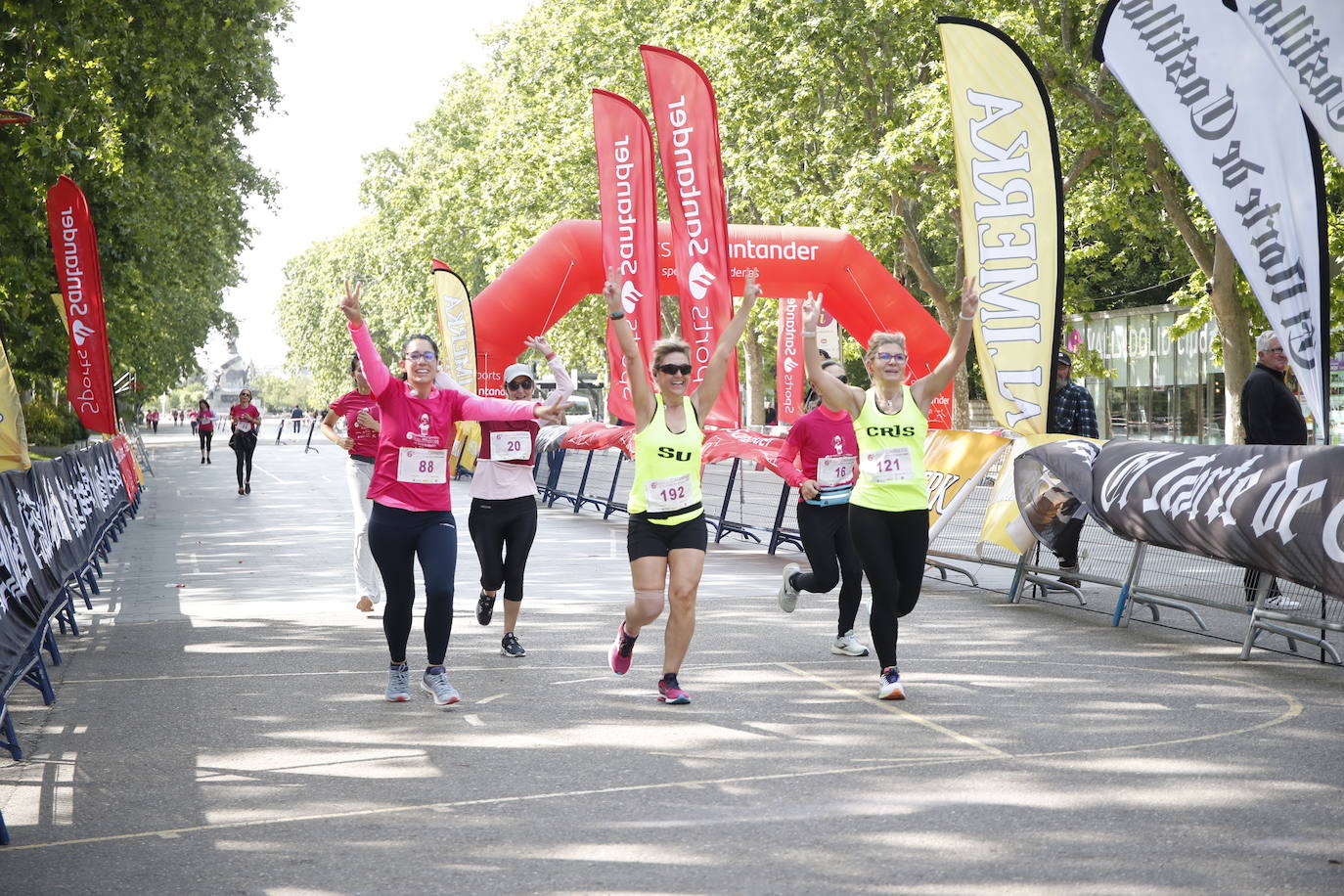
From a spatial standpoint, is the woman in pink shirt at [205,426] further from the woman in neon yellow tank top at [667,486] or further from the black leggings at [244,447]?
the woman in neon yellow tank top at [667,486]

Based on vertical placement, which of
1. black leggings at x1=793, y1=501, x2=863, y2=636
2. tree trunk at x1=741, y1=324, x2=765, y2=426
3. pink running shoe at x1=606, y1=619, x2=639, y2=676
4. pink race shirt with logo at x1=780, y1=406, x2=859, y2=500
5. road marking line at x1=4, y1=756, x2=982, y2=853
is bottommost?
road marking line at x1=4, y1=756, x2=982, y2=853

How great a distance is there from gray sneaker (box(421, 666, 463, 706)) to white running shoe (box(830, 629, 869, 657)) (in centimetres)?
247

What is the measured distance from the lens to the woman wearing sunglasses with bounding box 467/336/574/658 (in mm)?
9180

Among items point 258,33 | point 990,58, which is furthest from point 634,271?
point 258,33

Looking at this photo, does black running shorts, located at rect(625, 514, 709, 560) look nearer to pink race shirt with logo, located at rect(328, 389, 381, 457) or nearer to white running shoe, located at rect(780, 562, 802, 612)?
white running shoe, located at rect(780, 562, 802, 612)

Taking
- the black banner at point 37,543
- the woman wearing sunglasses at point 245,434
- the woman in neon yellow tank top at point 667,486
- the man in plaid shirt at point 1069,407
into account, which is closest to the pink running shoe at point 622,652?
the woman in neon yellow tank top at point 667,486

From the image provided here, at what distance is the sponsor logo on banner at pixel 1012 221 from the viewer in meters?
12.3

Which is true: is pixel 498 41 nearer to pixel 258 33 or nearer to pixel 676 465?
pixel 258 33

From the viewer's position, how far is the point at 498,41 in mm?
59000

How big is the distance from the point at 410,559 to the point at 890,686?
2482 millimetres

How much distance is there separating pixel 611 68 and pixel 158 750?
39800 mm

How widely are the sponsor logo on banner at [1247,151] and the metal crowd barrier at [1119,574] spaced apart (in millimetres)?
1217

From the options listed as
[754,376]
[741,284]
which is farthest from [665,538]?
[754,376]

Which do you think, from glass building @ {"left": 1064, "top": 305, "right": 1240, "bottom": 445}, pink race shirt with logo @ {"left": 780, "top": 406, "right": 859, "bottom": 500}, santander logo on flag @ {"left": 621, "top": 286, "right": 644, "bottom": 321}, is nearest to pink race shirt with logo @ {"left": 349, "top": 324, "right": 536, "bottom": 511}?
pink race shirt with logo @ {"left": 780, "top": 406, "right": 859, "bottom": 500}
